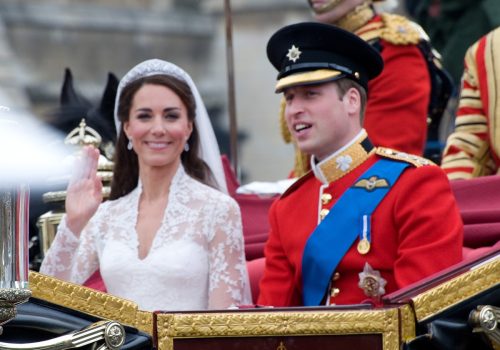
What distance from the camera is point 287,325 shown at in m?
3.96

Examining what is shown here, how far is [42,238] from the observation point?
18.3 ft

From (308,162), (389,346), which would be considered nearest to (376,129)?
(308,162)

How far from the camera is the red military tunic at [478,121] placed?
5.61 m

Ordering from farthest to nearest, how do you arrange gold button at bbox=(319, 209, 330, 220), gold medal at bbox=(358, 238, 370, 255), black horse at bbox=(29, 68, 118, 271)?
black horse at bbox=(29, 68, 118, 271), gold button at bbox=(319, 209, 330, 220), gold medal at bbox=(358, 238, 370, 255)

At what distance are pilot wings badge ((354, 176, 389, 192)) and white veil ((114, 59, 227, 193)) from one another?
0.67m

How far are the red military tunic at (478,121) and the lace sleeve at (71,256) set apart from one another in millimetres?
1145

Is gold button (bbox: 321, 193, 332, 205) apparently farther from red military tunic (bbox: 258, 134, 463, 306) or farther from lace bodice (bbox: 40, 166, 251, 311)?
lace bodice (bbox: 40, 166, 251, 311)

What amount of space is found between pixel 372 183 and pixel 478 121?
1.15 m

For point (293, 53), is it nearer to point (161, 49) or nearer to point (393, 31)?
point (393, 31)

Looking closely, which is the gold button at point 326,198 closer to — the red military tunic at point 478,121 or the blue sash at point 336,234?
the blue sash at point 336,234

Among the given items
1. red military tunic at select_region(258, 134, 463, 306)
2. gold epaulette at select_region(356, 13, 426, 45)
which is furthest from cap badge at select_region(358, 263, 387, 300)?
gold epaulette at select_region(356, 13, 426, 45)

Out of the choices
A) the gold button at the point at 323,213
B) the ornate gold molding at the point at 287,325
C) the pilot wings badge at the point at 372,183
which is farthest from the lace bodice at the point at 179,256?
the ornate gold molding at the point at 287,325

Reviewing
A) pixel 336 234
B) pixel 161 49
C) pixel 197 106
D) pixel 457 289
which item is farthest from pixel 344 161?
pixel 161 49

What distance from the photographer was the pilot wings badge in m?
4.57
